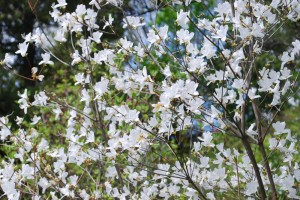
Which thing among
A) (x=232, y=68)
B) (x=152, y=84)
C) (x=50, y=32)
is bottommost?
(x=152, y=84)

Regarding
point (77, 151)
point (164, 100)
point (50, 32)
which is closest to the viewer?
point (164, 100)

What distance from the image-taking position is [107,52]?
232 centimetres

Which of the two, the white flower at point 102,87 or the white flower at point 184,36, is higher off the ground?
the white flower at point 184,36

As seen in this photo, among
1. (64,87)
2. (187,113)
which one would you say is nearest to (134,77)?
(187,113)

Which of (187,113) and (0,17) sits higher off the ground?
(0,17)

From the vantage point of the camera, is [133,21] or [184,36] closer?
[184,36]

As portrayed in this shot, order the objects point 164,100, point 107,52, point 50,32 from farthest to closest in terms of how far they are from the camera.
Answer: point 50,32, point 107,52, point 164,100

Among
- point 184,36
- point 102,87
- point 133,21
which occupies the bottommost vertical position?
point 102,87

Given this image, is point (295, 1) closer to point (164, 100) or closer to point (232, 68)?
point (232, 68)

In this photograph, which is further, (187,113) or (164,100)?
(187,113)

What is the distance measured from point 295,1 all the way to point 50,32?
580 cm

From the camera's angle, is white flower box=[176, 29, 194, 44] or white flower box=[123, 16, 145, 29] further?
white flower box=[123, 16, 145, 29]

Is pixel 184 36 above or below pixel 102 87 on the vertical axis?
above

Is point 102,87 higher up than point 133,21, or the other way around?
point 133,21
